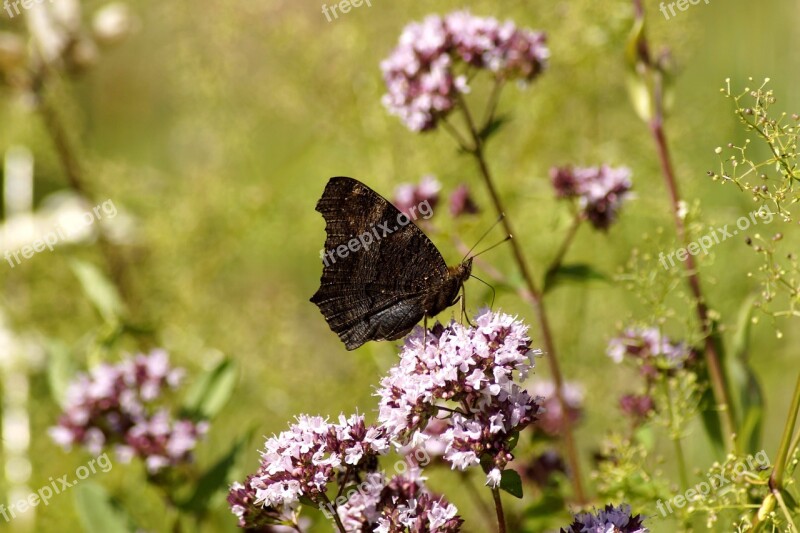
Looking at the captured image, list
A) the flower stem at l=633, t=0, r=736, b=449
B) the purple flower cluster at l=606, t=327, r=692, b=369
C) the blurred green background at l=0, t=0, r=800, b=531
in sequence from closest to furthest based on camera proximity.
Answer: the purple flower cluster at l=606, t=327, r=692, b=369
the flower stem at l=633, t=0, r=736, b=449
the blurred green background at l=0, t=0, r=800, b=531

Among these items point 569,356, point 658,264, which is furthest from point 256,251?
point 658,264

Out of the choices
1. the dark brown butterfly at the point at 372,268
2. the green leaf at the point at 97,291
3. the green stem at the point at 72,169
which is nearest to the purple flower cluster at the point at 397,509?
the dark brown butterfly at the point at 372,268

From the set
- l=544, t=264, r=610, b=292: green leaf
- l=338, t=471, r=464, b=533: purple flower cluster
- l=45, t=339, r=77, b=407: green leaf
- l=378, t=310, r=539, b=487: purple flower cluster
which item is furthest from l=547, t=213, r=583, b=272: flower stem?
l=45, t=339, r=77, b=407: green leaf

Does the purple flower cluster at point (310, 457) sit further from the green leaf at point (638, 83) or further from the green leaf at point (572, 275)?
the green leaf at point (638, 83)

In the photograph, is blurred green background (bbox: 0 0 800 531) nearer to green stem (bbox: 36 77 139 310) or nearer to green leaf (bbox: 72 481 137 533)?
green stem (bbox: 36 77 139 310)

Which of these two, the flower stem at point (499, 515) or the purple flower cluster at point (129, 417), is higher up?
the purple flower cluster at point (129, 417)

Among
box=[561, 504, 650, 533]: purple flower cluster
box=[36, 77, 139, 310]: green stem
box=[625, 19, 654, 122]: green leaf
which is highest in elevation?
box=[36, 77, 139, 310]: green stem

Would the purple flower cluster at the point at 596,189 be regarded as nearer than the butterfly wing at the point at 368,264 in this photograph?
No
